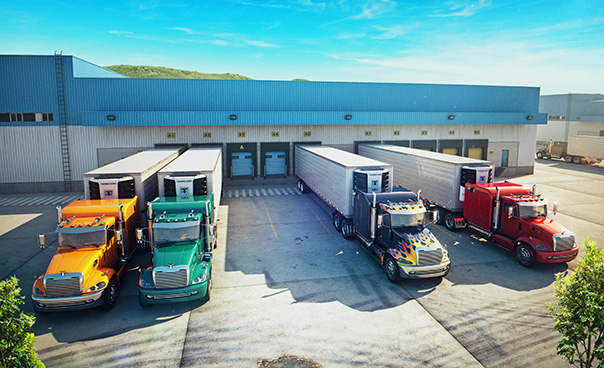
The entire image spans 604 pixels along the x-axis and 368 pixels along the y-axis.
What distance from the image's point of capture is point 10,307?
6.48m

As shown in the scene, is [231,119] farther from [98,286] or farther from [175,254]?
[98,286]

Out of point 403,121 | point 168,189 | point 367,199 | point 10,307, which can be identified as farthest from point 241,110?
point 10,307

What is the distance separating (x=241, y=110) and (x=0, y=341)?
26979mm

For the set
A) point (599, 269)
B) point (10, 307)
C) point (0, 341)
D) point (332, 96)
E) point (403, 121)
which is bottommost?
point (0, 341)

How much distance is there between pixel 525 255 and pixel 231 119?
22.8m

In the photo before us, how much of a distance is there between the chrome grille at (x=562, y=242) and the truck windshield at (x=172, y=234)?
13.5 metres

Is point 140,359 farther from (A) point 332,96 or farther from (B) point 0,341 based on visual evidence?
(A) point 332,96

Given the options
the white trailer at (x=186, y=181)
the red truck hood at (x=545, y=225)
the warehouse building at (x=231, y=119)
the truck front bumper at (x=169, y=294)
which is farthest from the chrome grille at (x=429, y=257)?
the warehouse building at (x=231, y=119)

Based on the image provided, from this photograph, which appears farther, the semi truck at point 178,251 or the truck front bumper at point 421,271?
the truck front bumper at point 421,271

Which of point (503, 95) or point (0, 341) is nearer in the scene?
point (0, 341)

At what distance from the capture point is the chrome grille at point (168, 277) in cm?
1126

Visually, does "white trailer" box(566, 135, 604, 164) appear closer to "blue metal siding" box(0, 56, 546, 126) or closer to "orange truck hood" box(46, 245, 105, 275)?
"blue metal siding" box(0, 56, 546, 126)

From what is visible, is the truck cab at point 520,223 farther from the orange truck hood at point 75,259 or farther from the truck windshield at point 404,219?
the orange truck hood at point 75,259

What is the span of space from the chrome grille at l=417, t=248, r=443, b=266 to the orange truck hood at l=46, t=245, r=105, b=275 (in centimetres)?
1061
